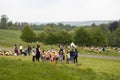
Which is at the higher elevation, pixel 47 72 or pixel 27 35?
pixel 47 72

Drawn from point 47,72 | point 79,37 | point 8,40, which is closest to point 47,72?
point 47,72

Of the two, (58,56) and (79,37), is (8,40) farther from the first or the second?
(58,56)

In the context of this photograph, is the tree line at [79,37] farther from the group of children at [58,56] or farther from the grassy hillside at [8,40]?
the group of children at [58,56]

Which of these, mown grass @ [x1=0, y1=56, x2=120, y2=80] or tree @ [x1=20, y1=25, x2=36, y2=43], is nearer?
mown grass @ [x1=0, y1=56, x2=120, y2=80]

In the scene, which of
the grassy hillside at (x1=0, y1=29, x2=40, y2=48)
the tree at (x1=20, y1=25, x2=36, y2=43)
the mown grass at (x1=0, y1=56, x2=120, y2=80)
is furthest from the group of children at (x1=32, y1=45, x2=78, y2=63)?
the tree at (x1=20, y1=25, x2=36, y2=43)

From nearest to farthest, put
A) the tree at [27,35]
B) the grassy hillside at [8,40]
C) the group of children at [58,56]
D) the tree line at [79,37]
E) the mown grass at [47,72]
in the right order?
1. the mown grass at [47,72]
2. the group of children at [58,56]
3. the grassy hillside at [8,40]
4. the tree line at [79,37]
5. the tree at [27,35]

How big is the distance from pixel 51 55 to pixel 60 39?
69976 mm

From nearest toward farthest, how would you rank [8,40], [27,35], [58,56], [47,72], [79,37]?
[47,72]
[58,56]
[79,37]
[27,35]
[8,40]

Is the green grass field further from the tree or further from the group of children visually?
the tree

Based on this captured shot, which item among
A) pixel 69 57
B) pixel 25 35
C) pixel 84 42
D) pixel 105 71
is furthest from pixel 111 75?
pixel 25 35

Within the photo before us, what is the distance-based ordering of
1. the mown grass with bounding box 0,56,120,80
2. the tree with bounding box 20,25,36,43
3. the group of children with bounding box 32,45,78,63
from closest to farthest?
the mown grass with bounding box 0,56,120,80 < the group of children with bounding box 32,45,78,63 < the tree with bounding box 20,25,36,43

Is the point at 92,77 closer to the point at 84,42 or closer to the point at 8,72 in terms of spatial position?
the point at 8,72

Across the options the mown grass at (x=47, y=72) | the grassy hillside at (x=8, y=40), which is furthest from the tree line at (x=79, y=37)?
the mown grass at (x=47, y=72)

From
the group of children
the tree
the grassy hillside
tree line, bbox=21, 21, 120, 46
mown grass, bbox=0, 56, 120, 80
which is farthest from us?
the tree
